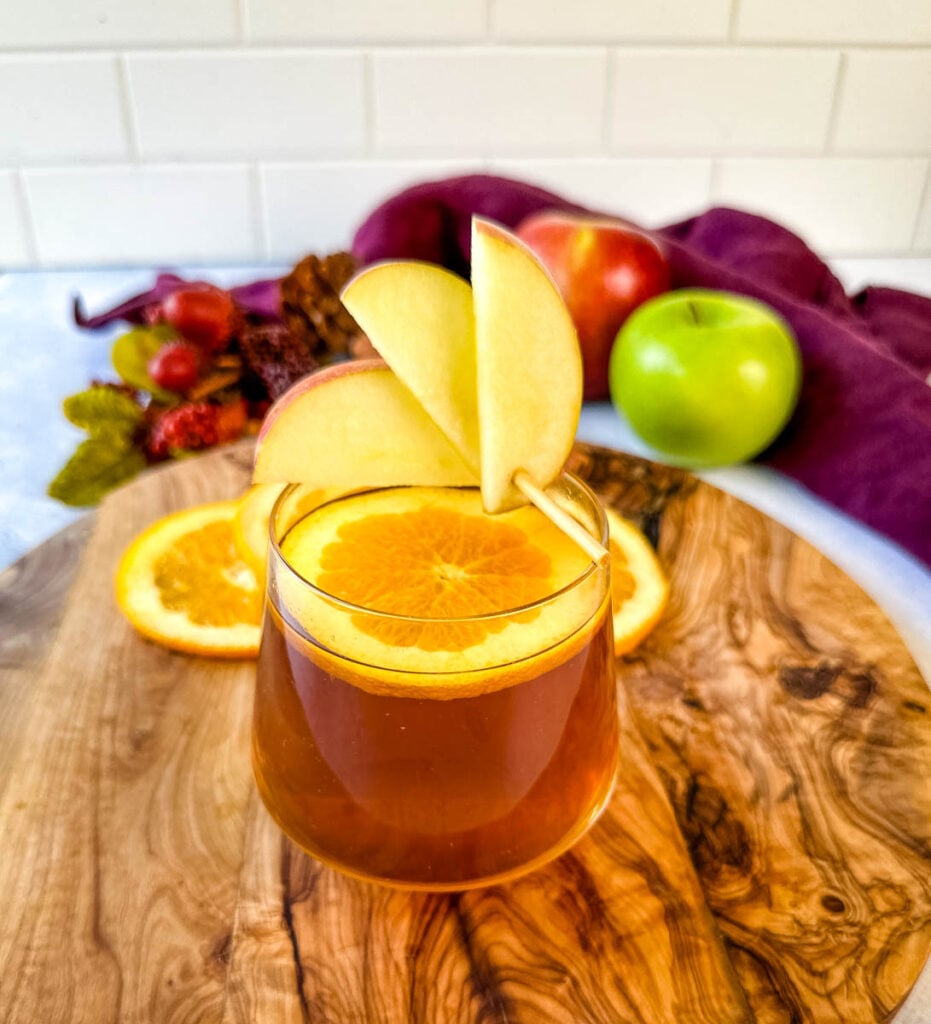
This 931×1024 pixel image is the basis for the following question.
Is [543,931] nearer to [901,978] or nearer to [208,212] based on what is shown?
[901,978]

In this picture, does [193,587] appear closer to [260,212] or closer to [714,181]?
[260,212]

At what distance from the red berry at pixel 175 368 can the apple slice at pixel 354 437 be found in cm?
54

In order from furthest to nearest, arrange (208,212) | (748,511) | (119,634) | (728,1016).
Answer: (208,212)
(748,511)
(119,634)
(728,1016)

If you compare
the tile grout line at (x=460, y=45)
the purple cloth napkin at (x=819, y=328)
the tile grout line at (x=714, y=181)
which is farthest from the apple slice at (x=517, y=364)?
the tile grout line at (x=714, y=181)

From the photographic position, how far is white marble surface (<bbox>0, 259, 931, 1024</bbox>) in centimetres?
78

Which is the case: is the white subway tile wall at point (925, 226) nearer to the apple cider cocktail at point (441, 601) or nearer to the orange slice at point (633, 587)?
the orange slice at point (633, 587)

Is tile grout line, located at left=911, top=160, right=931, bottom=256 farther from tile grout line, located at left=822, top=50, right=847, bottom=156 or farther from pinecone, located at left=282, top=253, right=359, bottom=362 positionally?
pinecone, located at left=282, top=253, right=359, bottom=362

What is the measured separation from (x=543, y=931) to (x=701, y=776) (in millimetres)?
143

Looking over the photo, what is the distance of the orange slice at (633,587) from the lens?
656 mm

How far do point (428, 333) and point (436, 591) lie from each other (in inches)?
4.7

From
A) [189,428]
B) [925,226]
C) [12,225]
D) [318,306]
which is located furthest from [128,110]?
[925,226]

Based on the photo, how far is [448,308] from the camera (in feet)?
1.56

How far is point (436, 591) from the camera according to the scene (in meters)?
0.46

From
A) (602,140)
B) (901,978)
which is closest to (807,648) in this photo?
(901,978)
